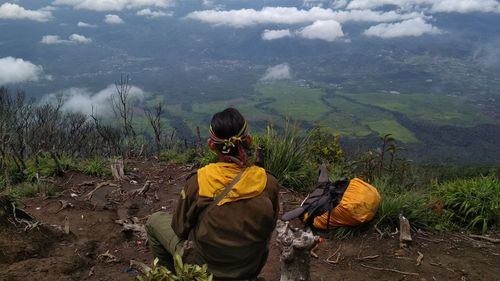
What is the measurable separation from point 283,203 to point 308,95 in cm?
13819

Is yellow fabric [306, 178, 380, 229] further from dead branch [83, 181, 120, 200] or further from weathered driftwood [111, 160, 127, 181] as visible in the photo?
weathered driftwood [111, 160, 127, 181]

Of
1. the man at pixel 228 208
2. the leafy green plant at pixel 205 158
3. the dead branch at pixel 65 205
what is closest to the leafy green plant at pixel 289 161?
the leafy green plant at pixel 205 158

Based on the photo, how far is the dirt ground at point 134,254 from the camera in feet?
14.6

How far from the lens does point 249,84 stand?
185125mm

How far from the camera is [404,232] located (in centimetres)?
551

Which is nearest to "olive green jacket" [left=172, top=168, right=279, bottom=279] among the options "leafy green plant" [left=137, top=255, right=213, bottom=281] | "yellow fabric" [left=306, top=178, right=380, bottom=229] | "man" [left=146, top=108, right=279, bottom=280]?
"man" [left=146, top=108, right=279, bottom=280]

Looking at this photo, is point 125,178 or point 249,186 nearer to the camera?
point 249,186

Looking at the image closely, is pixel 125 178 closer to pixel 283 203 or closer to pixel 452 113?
pixel 283 203

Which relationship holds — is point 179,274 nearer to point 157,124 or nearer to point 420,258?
point 420,258

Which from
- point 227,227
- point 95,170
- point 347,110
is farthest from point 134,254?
point 347,110

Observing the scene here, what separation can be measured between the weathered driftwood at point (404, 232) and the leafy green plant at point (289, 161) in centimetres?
229

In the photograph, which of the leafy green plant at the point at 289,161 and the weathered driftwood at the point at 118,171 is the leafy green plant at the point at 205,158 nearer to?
the leafy green plant at the point at 289,161

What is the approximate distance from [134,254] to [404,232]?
3.35 m

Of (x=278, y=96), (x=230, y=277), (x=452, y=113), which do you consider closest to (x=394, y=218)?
(x=230, y=277)
